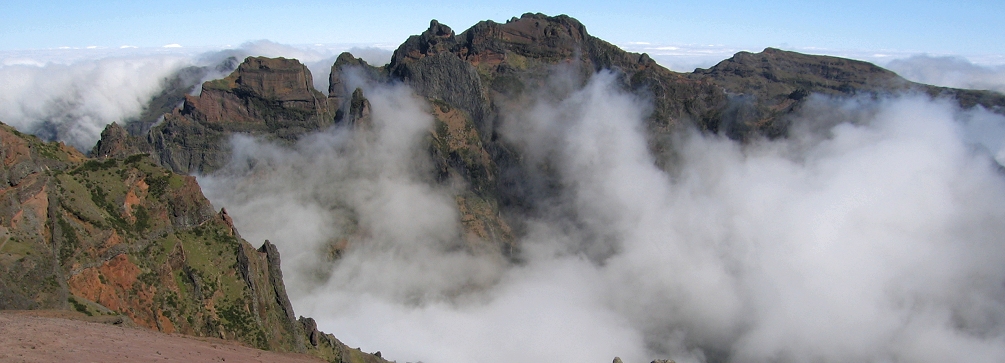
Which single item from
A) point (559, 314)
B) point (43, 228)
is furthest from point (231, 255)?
point (559, 314)

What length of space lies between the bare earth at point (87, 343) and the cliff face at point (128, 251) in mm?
11594

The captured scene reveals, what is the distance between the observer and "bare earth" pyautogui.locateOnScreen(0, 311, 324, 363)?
4578 cm

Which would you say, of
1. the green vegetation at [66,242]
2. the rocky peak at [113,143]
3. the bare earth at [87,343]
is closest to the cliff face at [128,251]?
the green vegetation at [66,242]

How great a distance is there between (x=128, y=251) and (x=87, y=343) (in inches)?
1508

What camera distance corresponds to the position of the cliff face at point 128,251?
71688mm

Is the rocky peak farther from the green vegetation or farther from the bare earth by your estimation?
the bare earth

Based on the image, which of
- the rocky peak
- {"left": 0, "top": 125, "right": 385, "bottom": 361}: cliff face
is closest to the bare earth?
{"left": 0, "top": 125, "right": 385, "bottom": 361}: cliff face

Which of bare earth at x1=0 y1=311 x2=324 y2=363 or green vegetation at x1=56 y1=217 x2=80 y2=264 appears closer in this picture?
bare earth at x1=0 y1=311 x2=324 y2=363

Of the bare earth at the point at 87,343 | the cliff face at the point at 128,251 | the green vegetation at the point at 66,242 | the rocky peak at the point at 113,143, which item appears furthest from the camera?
the rocky peak at the point at 113,143

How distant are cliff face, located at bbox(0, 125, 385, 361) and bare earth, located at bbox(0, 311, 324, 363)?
11.6m

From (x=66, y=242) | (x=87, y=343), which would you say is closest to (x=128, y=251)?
(x=66, y=242)

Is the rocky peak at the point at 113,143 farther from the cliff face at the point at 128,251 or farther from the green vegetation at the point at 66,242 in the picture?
the green vegetation at the point at 66,242

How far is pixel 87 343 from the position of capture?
50469mm

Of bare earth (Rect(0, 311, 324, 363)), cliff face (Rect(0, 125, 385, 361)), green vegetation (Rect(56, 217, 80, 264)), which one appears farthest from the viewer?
green vegetation (Rect(56, 217, 80, 264))
